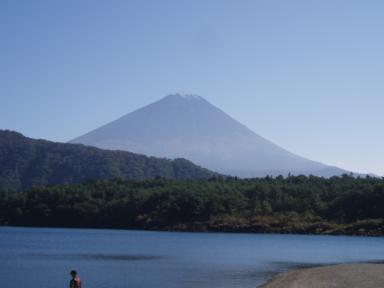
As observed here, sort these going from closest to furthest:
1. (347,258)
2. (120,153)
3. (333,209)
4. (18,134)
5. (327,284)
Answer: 1. (327,284)
2. (347,258)
3. (333,209)
4. (120,153)
5. (18,134)

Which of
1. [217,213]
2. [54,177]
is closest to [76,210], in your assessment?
[217,213]

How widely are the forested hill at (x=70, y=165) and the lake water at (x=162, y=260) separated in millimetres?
92013

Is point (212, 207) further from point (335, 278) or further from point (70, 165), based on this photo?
point (70, 165)

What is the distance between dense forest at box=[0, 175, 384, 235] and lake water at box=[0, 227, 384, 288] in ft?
53.4

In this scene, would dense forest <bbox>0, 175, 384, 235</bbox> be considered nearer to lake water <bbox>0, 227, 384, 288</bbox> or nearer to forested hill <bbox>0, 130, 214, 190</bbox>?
lake water <bbox>0, 227, 384, 288</bbox>

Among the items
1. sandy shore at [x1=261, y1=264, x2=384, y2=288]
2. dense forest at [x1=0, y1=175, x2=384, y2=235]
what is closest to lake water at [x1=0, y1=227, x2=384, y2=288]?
sandy shore at [x1=261, y1=264, x2=384, y2=288]

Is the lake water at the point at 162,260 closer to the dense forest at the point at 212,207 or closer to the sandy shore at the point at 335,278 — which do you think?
the sandy shore at the point at 335,278

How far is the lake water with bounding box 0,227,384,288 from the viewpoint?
3319cm

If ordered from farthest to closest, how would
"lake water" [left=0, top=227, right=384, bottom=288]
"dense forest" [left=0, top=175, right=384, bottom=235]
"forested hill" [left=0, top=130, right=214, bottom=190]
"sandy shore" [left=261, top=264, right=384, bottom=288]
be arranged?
"forested hill" [left=0, top=130, right=214, bottom=190] → "dense forest" [left=0, top=175, right=384, bottom=235] → "lake water" [left=0, top=227, right=384, bottom=288] → "sandy shore" [left=261, top=264, right=384, bottom=288]

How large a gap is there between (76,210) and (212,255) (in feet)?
162

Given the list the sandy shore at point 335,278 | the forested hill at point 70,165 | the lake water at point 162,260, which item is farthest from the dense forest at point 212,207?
the forested hill at point 70,165

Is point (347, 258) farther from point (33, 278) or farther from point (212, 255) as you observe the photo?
point (33, 278)

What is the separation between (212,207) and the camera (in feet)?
300

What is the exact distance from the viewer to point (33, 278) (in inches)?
1318
